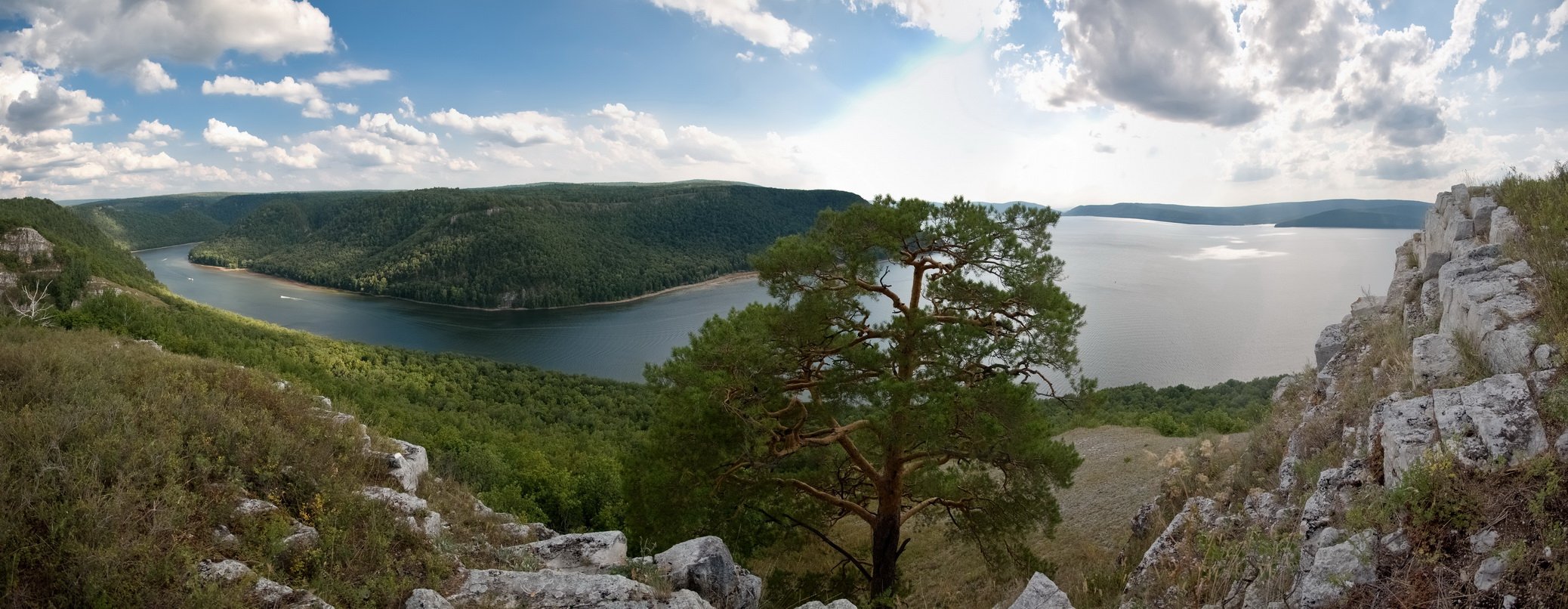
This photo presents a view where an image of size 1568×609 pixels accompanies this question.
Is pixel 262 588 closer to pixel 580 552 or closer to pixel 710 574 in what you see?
pixel 580 552

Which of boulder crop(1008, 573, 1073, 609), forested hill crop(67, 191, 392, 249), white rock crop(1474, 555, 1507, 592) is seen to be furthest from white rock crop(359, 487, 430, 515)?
forested hill crop(67, 191, 392, 249)

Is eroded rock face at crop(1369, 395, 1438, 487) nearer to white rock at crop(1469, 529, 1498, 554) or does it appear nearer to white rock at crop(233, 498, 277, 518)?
white rock at crop(1469, 529, 1498, 554)

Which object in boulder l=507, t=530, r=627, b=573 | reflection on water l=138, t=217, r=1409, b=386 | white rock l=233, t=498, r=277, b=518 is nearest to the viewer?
white rock l=233, t=498, r=277, b=518

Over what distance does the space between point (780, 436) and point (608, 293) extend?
83.3 meters

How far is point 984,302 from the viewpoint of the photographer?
8578mm

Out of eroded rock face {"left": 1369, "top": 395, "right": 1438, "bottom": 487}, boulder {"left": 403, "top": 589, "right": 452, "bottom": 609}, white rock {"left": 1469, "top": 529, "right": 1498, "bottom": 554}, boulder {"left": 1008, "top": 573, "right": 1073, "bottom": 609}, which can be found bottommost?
boulder {"left": 1008, "top": 573, "right": 1073, "bottom": 609}

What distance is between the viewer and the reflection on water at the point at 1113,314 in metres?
42.5

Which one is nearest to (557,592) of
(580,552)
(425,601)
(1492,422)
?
(425,601)

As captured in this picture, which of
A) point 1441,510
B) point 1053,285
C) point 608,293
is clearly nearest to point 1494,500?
point 1441,510

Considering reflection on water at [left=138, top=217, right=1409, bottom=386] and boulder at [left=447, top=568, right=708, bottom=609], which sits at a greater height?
boulder at [left=447, top=568, right=708, bottom=609]

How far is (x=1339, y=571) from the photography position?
353 centimetres

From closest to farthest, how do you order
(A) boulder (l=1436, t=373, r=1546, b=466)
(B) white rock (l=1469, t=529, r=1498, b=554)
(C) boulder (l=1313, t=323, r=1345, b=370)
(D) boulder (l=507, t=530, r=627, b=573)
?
(B) white rock (l=1469, t=529, r=1498, b=554)
(A) boulder (l=1436, t=373, r=1546, b=466)
(D) boulder (l=507, t=530, r=627, b=573)
(C) boulder (l=1313, t=323, r=1345, b=370)

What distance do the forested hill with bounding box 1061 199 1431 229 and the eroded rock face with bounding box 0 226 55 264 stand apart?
152 m

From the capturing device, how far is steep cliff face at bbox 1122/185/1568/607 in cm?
324
